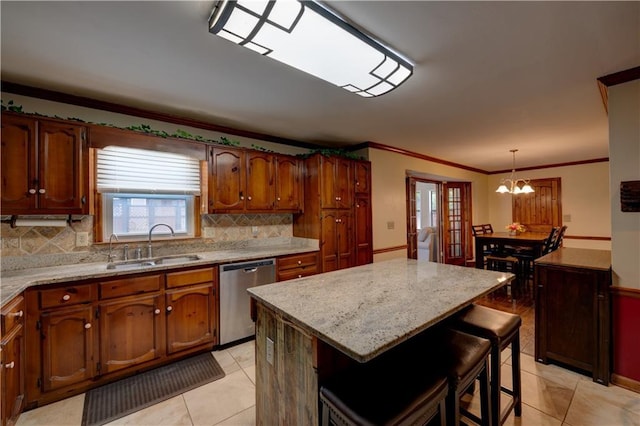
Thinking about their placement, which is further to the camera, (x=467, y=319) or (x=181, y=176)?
(x=181, y=176)

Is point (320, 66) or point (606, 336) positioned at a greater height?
point (320, 66)

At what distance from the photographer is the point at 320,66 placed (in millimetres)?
1839

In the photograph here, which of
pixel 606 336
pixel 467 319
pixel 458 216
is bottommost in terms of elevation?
pixel 606 336

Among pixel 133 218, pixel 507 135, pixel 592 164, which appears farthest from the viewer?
pixel 592 164

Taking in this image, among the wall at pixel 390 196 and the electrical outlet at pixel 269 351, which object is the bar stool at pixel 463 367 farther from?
the wall at pixel 390 196

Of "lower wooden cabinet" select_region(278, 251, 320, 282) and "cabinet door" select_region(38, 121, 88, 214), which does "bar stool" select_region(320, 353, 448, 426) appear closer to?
"lower wooden cabinet" select_region(278, 251, 320, 282)

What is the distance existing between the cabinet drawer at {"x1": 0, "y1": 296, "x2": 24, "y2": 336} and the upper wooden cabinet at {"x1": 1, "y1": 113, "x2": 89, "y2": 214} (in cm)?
74

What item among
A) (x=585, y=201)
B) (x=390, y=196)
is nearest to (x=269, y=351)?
(x=390, y=196)

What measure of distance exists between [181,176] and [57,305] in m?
1.53

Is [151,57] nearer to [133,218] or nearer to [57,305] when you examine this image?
[133,218]

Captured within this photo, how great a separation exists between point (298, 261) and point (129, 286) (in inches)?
66.5

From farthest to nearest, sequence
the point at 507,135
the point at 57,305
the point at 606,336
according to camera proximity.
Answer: the point at 507,135 < the point at 606,336 < the point at 57,305

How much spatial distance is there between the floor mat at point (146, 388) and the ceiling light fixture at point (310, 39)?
255cm

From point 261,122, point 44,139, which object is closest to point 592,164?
point 261,122
